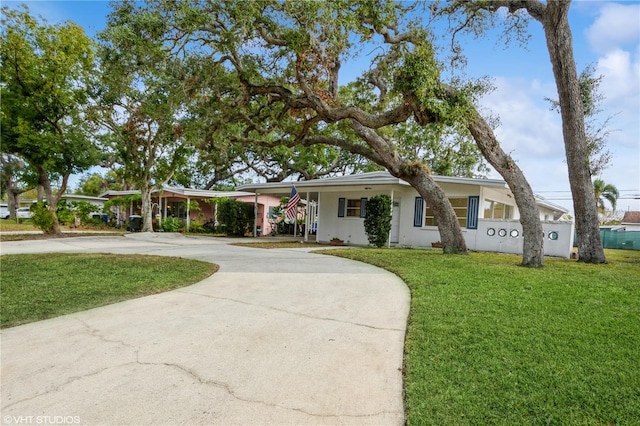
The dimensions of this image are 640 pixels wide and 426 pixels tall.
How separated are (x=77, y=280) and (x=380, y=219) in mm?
9359

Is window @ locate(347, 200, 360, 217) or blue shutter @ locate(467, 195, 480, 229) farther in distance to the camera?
window @ locate(347, 200, 360, 217)

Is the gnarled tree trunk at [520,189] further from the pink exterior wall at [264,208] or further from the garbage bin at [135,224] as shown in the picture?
the garbage bin at [135,224]

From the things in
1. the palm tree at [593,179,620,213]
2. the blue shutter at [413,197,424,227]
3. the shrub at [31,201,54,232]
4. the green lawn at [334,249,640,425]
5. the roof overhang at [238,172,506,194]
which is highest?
the palm tree at [593,179,620,213]

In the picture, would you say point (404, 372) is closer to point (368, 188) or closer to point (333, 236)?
point (368, 188)

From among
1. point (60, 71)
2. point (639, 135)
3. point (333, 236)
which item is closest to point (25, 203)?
point (60, 71)

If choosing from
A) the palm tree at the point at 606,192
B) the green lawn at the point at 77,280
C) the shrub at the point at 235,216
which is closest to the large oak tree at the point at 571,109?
the green lawn at the point at 77,280

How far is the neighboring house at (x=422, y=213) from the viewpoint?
40.1 feet

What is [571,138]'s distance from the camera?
30.9ft

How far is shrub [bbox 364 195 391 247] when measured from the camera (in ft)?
42.3

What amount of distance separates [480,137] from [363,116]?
308cm

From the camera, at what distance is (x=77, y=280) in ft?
19.6

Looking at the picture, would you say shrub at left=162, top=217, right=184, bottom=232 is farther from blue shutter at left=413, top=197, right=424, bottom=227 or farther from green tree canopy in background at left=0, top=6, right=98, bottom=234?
blue shutter at left=413, top=197, right=424, bottom=227

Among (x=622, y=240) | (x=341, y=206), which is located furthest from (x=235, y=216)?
(x=622, y=240)

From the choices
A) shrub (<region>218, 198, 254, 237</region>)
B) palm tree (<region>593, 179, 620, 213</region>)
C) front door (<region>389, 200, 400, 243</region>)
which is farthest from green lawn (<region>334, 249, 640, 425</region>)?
palm tree (<region>593, 179, 620, 213</region>)
